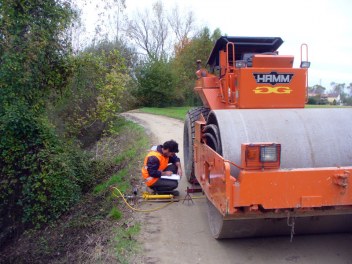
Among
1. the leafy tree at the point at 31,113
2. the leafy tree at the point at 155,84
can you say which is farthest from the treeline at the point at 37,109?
the leafy tree at the point at 155,84

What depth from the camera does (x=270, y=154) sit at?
390cm

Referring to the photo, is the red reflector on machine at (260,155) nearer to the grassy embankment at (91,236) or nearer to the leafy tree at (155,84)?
the grassy embankment at (91,236)

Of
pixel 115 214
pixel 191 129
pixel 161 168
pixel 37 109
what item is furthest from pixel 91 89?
pixel 115 214

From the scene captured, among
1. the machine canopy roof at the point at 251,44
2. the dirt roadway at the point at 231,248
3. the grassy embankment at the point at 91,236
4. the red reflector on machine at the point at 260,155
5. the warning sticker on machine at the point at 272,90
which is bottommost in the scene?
the grassy embankment at the point at 91,236

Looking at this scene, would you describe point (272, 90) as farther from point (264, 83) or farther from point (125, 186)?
point (125, 186)

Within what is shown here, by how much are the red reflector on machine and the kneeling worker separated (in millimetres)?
3231

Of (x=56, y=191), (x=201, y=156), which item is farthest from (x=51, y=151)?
(x=201, y=156)

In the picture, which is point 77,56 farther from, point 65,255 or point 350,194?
point 350,194

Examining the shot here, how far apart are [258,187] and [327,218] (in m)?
1.43

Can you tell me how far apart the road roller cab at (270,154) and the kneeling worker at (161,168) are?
1.07m

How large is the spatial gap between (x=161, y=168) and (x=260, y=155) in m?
3.53

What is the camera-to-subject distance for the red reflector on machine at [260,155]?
152 inches

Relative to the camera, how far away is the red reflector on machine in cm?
387

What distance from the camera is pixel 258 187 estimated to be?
3863 millimetres
